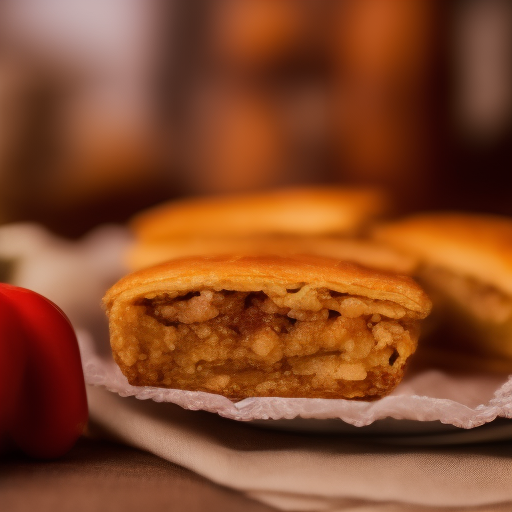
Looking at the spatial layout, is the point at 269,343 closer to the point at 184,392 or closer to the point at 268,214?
the point at 184,392

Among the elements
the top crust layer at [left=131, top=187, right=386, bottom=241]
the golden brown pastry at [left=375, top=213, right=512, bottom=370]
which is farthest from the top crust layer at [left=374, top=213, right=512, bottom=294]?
the top crust layer at [left=131, top=187, right=386, bottom=241]

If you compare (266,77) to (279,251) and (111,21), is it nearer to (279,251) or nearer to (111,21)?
(111,21)

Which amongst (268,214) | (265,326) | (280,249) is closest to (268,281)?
(265,326)

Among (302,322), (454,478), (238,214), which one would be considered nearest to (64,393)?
(302,322)

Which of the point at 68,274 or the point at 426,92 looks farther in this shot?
the point at 426,92

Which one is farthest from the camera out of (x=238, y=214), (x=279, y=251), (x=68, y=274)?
(x=238, y=214)

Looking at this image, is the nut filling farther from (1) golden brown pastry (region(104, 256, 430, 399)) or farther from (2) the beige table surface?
(2) the beige table surface

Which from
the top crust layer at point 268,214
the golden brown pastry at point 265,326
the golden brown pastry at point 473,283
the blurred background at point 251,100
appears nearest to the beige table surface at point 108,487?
the golden brown pastry at point 265,326
